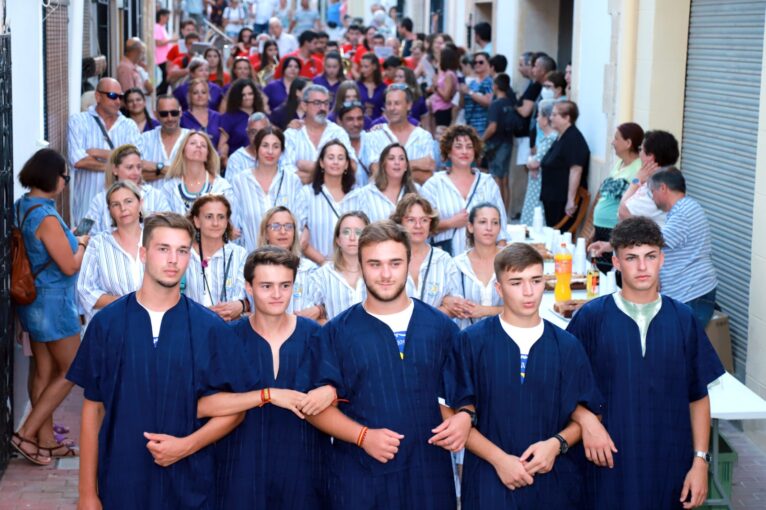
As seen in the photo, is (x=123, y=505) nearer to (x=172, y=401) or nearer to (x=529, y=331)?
(x=172, y=401)

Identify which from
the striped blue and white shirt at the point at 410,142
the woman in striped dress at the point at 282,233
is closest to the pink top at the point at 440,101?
the striped blue and white shirt at the point at 410,142

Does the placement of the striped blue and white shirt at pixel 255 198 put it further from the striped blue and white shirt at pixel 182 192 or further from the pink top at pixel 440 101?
the pink top at pixel 440 101

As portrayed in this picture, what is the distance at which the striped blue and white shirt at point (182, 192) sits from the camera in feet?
30.1

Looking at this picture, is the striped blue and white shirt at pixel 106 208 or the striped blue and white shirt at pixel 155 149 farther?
the striped blue and white shirt at pixel 155 149

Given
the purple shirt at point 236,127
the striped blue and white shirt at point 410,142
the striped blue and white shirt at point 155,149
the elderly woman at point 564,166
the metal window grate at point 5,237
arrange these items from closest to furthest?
the metal window grate at point 5,237, the striped blue and white shirt at point 155,149, the striped blue and white shirt at point 410,142, the purple shirt at point 236,127, the elderly woman at point 564,166

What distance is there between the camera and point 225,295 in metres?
7.30

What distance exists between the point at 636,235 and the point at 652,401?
717 millimetres

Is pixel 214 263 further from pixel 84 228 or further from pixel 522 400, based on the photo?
pixel 522 400

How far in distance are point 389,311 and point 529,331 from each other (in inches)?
22.9

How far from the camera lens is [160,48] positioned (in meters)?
21.0

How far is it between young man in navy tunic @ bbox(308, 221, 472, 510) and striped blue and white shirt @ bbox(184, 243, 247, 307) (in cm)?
217

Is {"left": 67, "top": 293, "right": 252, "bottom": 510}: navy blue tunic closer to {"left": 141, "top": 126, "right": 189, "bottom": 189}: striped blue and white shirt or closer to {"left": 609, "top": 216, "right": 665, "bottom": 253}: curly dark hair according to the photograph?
{"left": 609, "top": 216, "right": 665, "bottom": 253}: curly dark hair

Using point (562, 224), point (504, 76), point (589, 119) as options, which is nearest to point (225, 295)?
point (562, 224)

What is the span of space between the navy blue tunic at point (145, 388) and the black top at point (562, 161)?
796 cm
